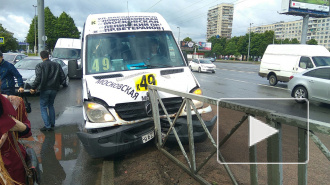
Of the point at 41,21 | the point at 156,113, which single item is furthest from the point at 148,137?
the point at 41,21

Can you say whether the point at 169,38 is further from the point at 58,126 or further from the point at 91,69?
the point at 58,126

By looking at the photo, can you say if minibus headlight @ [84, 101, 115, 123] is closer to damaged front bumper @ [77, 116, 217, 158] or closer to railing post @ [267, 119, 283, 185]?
damaged front bumper @ [77, 116, 217, 158]

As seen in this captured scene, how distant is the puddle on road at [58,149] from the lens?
3930mm

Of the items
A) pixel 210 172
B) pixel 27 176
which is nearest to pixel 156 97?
pixel 210 172

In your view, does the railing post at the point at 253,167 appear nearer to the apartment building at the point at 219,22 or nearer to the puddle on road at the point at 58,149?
the puddle on road at the point at 58,149

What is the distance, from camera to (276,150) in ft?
6.45

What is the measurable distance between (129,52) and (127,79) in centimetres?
85

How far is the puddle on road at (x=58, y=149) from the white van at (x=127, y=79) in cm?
62

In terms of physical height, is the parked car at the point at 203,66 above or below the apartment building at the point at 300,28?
below

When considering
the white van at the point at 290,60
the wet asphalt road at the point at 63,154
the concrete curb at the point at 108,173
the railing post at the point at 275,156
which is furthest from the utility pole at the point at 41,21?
the railing post at the point at 275,156

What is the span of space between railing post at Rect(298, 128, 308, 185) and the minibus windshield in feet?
10.8

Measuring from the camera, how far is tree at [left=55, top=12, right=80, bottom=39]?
62188 mm

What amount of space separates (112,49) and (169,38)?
4.08 feet

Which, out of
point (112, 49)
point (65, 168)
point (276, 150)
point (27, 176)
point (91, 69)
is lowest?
point (65, 168)
